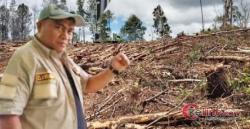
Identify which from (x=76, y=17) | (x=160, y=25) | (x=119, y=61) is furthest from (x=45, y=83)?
(x=160, y=25)

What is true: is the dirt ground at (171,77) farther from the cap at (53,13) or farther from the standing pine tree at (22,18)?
the standing pine tree at (22,18)

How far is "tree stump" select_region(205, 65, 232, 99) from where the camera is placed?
510 centimetres

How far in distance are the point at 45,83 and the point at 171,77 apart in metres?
4.27

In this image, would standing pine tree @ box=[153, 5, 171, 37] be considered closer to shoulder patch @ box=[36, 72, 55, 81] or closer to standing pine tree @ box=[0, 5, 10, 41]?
shoulder patch @ box=[36, 72, 55, 81]

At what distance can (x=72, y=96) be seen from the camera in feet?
→ 6.72

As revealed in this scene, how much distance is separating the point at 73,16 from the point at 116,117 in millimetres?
2801

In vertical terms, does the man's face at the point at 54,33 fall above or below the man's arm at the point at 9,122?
above

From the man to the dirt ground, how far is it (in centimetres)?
233

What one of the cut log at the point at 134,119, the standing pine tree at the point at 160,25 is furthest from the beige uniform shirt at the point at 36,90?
the standing pine tree at the point at 160,25

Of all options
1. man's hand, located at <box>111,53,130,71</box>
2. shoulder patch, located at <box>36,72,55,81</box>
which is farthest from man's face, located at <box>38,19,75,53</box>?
man's hand, located at <box>111,53,130,71</box>

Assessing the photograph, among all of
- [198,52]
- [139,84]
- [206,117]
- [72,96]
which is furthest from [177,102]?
[72,96]

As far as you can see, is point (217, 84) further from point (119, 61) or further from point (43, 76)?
point (43, 76)

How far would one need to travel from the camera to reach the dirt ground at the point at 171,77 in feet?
15.6

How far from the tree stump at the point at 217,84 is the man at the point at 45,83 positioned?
3248 mm
